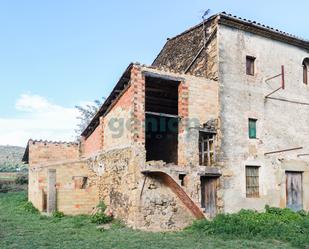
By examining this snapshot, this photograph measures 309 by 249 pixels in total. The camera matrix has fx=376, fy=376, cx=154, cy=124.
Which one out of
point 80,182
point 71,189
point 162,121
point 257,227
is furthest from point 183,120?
point 80,182

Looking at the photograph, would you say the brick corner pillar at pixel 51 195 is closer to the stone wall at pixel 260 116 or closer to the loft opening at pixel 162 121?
the loft opening at pixel 162 121

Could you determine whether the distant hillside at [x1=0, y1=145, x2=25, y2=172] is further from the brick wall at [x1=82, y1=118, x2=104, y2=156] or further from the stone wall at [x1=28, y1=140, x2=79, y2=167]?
the brick wall at [x1=82, y1=118, x2=104, y2=156]

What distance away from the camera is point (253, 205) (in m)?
14.4

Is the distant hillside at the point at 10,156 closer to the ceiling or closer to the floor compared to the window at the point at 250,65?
closer to the floor

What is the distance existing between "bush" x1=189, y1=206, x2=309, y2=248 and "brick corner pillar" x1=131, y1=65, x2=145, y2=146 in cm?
341

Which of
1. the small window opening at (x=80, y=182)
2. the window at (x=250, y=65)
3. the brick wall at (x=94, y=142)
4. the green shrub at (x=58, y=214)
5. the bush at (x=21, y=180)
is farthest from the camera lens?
the bush at (x=21, y=180)

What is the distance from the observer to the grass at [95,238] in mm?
9453

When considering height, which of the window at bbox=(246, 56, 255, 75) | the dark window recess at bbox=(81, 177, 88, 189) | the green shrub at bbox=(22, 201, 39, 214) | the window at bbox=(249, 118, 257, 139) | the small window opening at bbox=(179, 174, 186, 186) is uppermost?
the window at bbox=(246, 56, 255, 75)

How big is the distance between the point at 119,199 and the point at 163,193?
5.85 ft

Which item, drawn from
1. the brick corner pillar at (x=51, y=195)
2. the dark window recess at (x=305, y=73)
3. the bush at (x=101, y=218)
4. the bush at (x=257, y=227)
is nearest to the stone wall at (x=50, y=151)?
the brick corner pillar at (x=51, y=195)

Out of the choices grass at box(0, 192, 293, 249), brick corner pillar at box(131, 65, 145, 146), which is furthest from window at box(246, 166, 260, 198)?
brick corner pillar at box(131, 65, 145, 146)

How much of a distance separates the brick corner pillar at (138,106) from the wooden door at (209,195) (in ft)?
Result: 10.2

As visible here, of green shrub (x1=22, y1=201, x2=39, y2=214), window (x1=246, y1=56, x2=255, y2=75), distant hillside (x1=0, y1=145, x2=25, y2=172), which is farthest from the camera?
distant hillside (x1=0, y1=145, x2=25, y2=172)

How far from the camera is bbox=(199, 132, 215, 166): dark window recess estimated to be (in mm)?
14031
